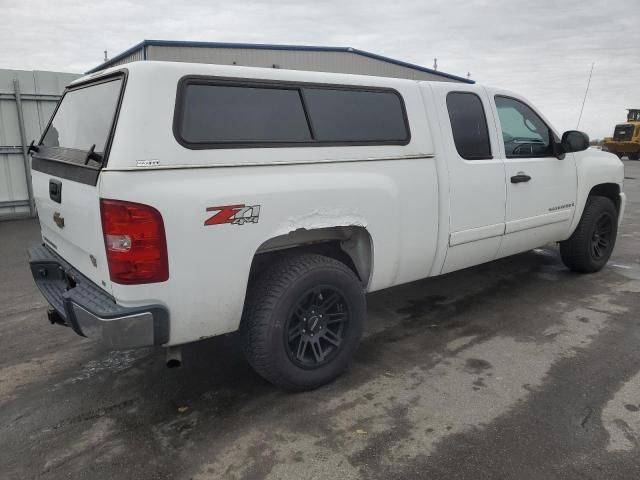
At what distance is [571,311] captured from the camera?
14.6ft

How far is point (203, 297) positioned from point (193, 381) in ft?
3.30

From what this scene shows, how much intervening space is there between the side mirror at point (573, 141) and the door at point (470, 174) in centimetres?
95

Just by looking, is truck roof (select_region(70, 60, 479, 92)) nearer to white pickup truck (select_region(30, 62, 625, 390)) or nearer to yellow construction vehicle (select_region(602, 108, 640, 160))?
white pickup truck (select_region(30, 62, 625, 390))

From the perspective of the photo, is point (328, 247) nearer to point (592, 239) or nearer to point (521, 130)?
point (521, 130)

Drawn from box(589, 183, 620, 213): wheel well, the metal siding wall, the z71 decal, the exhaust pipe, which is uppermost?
the metal siding wall

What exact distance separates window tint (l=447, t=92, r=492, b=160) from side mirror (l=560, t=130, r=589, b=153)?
3.51ft

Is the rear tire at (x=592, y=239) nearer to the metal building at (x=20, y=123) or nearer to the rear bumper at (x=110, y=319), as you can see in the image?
the rear bumper at (x=110, y=319)

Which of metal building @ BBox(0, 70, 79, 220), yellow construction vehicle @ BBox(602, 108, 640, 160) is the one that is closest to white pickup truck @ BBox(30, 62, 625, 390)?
metal building @ BBox(0, 70, 79, 220)

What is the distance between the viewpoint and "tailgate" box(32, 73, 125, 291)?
8.22 feet

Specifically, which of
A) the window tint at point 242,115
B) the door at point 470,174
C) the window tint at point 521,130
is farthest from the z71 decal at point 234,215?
the window tint at point 521,130

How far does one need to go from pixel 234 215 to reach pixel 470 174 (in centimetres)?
207

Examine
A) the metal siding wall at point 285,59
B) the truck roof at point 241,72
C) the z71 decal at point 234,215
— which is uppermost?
the metal siding wall at point 285,59

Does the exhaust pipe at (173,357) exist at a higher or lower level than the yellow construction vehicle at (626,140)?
lower

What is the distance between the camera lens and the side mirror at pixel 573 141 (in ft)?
15.0
